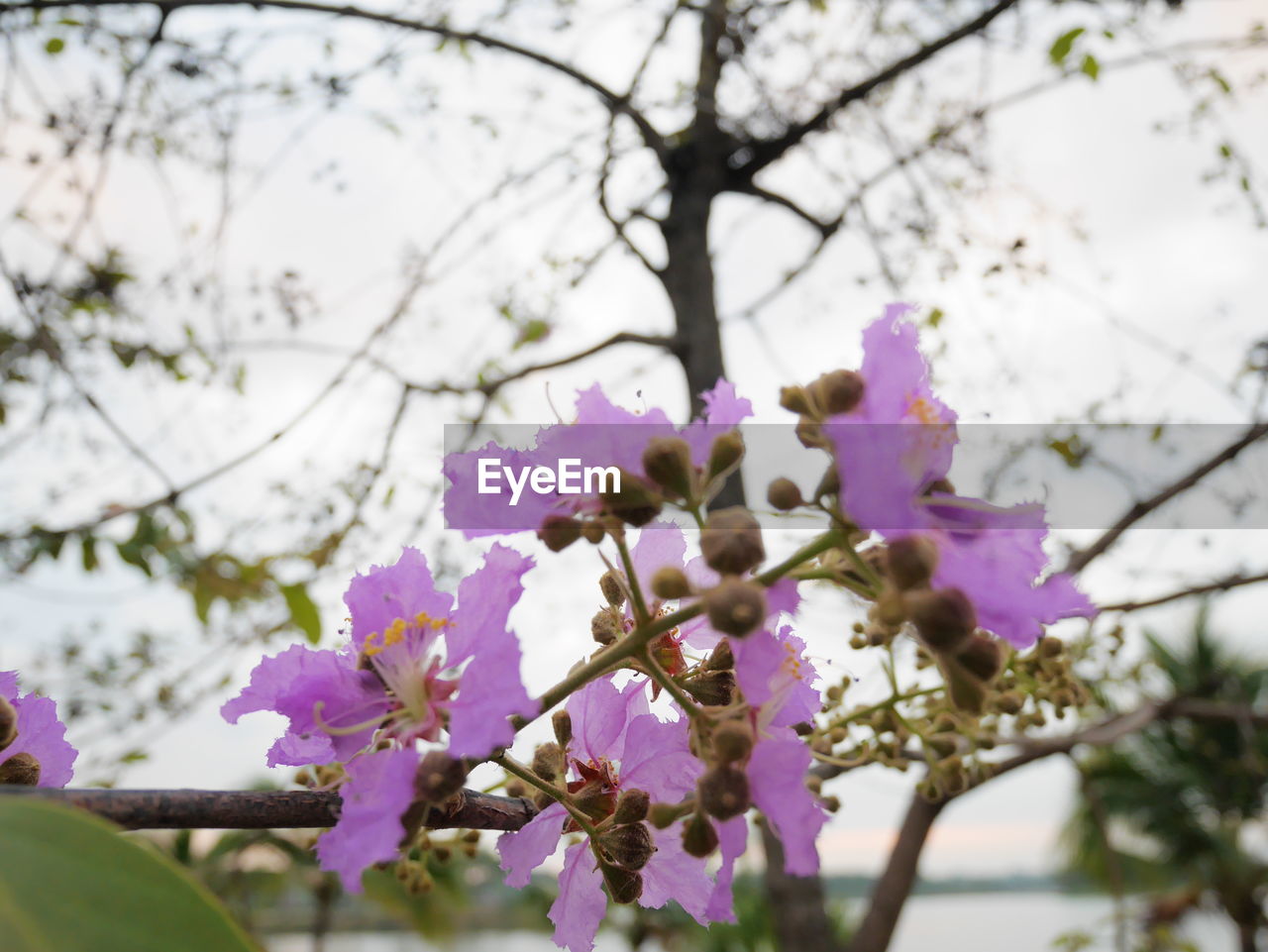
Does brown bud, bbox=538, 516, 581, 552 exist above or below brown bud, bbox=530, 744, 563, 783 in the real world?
above

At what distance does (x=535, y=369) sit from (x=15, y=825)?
184 cm

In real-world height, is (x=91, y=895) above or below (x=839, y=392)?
below

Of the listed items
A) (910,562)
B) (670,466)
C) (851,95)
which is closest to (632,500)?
(670,466)

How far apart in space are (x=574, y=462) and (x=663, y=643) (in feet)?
0.45

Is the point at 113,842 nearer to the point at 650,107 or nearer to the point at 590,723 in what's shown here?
the point at 590,723

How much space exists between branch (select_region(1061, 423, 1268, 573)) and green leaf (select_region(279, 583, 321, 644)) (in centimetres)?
134

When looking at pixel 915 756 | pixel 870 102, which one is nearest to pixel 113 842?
pixel 915 756

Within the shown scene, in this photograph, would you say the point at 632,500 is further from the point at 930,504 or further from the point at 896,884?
the point at 896,884

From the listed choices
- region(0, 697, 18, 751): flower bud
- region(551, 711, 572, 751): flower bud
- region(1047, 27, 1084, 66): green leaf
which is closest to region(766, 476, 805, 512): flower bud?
region(551, 711, 572, 751): flower bud

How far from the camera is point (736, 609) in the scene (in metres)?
0.40

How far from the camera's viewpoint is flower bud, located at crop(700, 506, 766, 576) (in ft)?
1.38

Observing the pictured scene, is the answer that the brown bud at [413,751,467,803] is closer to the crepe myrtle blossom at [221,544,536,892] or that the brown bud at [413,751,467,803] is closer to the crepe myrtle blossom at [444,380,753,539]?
the crepe myrtle blossom at [221,544,536,892]

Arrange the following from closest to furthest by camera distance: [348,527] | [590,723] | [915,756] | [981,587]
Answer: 1. [981,587]
2. [590,723]
3. [915,756]
4. [348,527]

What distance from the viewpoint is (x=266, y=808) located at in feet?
1.40
